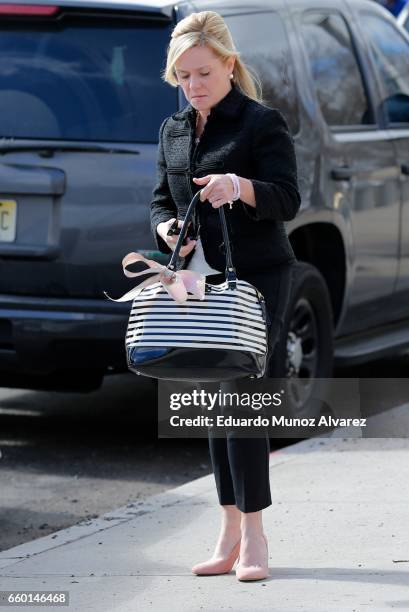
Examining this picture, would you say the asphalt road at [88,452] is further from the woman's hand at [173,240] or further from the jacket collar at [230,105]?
the jacket collar at [230,105]

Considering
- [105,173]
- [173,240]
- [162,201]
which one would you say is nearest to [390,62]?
[105,173]

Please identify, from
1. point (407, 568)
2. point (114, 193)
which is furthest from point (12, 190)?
point (407, 568)

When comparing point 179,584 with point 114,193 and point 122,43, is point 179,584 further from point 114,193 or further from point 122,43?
point 122,43

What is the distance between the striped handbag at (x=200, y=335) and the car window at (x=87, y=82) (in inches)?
90.6

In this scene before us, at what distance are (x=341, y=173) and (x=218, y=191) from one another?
309cm

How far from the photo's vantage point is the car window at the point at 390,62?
28.2 ft

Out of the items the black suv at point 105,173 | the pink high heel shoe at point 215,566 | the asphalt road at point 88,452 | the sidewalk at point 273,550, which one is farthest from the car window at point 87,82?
the pink high heel shoe at point 215,566

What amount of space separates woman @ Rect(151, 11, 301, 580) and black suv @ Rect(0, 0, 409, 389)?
171 cm

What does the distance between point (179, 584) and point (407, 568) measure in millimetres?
705

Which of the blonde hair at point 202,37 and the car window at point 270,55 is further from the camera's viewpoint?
the car window at point 270,55

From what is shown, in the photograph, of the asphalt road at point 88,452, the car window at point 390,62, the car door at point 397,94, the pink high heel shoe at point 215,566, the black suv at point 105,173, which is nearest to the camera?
the pink high heel shoe at point 215,566

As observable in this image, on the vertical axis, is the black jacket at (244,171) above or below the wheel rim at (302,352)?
above

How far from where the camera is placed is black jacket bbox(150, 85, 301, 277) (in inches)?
198
